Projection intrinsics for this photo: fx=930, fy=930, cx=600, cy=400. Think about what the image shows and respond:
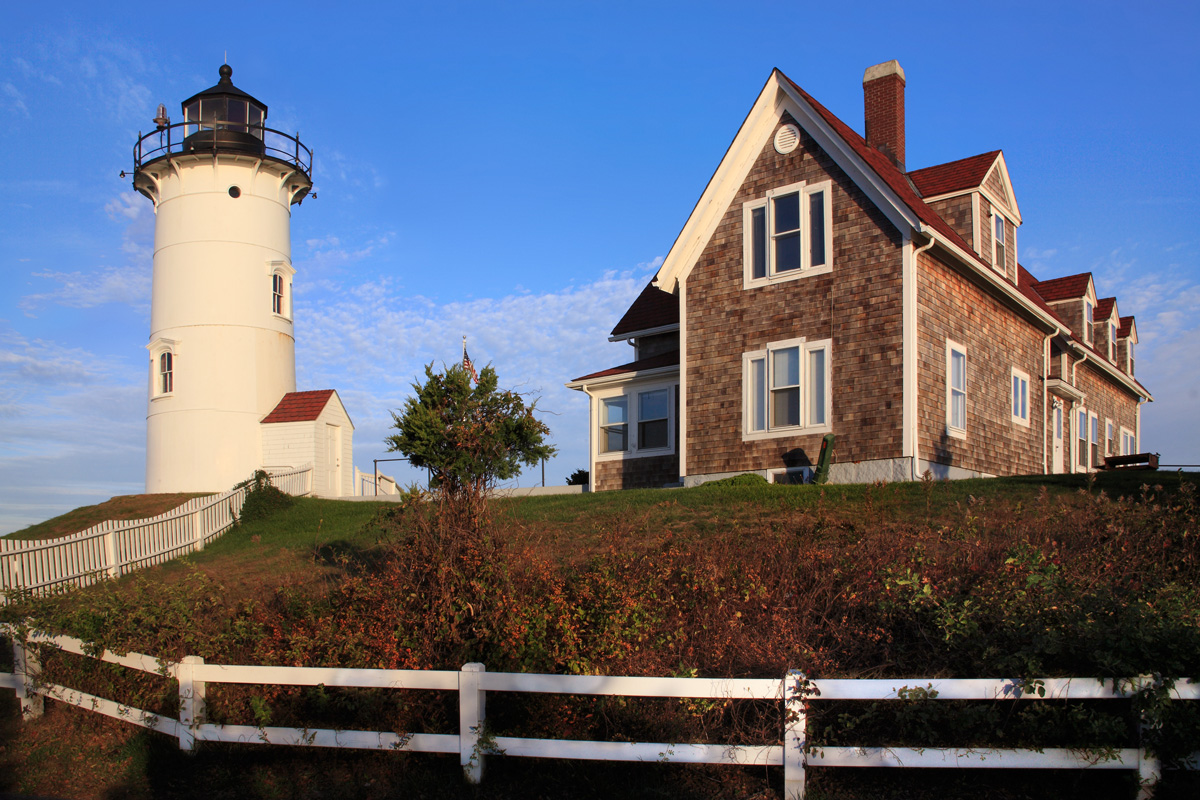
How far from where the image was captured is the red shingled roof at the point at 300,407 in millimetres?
26900

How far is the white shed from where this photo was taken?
2669cm

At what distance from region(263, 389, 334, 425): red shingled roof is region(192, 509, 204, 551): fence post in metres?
7.34

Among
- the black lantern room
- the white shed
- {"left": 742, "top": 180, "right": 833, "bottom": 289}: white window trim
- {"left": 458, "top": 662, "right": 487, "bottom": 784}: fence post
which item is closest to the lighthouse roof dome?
the black lantern room

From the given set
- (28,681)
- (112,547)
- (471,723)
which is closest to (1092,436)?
(112,547)

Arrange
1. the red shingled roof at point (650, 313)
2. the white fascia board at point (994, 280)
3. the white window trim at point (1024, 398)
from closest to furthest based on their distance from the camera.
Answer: the white fascia board at point (994, 280), the white window trim at point (1024, 398), the red shingled roof at point (650, 313)

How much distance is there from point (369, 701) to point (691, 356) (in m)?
12.9

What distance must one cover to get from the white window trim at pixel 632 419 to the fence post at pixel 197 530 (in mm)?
8642

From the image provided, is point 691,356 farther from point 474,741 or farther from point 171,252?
point 171,252

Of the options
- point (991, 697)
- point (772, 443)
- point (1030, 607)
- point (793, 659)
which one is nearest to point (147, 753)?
point (793, 659)

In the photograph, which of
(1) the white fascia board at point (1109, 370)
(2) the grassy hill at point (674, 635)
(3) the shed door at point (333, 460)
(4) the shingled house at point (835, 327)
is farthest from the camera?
(3) the shed door at point (333, 460)

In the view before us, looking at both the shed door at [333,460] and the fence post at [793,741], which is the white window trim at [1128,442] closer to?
the shed door at [333,460]

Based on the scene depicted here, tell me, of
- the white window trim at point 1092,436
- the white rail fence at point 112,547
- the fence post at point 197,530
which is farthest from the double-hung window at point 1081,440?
the fence post at point 197,530

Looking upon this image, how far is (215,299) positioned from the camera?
27031 mm

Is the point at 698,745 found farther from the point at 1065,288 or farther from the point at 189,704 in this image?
the point at 1065,288
